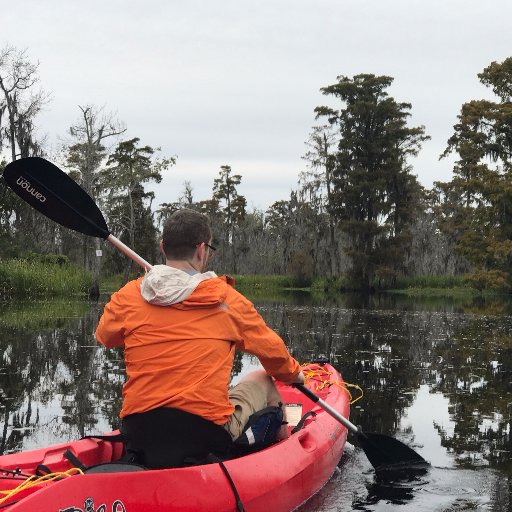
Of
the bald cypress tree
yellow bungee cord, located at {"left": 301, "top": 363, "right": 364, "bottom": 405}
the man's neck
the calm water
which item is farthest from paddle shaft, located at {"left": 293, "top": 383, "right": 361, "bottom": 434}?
the bald cypress tree

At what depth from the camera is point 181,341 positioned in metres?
3.85

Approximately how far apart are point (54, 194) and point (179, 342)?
1983mm

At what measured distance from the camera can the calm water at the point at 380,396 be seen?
17.4 ft

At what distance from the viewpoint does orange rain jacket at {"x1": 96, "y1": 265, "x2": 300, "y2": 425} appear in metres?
3.84

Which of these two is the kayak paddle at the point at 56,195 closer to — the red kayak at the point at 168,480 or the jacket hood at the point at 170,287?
the jacket hood at the point at 170,287

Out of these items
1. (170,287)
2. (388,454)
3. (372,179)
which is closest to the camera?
(170,287)

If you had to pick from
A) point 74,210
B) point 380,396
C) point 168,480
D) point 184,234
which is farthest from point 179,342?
point 380,396

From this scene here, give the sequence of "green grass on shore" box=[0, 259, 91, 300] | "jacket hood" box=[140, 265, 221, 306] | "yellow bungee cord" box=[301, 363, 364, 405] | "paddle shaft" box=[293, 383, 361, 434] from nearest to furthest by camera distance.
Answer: "jacket hood" box=[140, 265, 221, 306] → "paddle shaft" box=[293, 383, 361, 434] → "yellow bungee cord" box=[301, 363, 364, 405] → "green grass on shore" box=[0, 259, 91, 300]

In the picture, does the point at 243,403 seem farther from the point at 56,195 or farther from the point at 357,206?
the point at 357,206

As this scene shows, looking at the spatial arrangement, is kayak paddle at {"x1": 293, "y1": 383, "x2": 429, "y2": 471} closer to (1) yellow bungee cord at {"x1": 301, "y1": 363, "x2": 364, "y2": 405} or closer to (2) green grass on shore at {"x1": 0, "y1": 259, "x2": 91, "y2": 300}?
(1) yellow bungee cord at {"x1": 301, "y1": 363, "x2": 364, "y2": 405}

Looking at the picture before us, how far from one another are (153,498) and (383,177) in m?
42.7

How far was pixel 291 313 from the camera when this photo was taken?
2097cm

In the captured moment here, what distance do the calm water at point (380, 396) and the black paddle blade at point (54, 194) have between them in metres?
1.66

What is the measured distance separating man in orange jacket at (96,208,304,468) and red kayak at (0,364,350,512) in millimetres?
210
